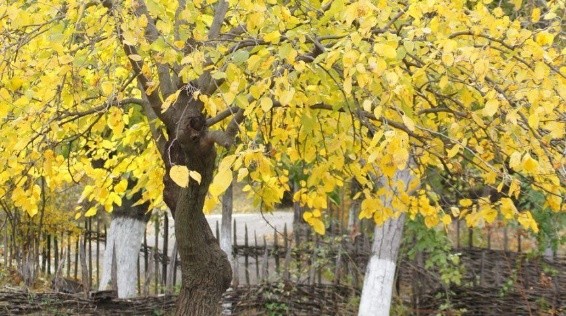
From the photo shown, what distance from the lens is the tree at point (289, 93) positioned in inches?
154

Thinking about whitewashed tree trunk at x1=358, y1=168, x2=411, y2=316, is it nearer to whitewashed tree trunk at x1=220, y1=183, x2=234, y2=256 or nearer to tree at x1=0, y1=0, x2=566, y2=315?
whitewashed tree trunk at x1=220, y1=183, x2=234, y2=256

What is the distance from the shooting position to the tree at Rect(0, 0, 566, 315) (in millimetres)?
3904

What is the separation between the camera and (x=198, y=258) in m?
5.68

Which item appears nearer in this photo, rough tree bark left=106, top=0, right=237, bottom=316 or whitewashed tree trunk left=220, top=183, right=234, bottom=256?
rough tree bark left=106, top=0, right=237, bottom=316

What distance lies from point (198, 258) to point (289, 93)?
8.36ft

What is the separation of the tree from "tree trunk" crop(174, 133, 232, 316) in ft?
0.03

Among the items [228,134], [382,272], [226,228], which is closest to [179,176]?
[228,134]

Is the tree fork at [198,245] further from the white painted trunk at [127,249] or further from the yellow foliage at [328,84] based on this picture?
the white painted trunk at [127,249]

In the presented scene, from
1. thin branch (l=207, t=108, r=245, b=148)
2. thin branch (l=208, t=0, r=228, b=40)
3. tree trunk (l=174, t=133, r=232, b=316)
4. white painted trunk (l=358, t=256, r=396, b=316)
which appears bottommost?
white painted trunk (l=358, t=256, r=396, b=316)

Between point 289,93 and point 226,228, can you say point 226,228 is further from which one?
point 289,93

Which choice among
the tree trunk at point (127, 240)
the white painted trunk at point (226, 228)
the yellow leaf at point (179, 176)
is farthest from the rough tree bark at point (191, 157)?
the white painted trunk at point (226, 228)

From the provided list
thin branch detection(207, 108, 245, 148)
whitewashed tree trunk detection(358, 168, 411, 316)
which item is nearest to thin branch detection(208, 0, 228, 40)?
thin branch detection(207, 108, 245, 148)

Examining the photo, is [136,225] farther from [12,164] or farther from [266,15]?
[266,15]

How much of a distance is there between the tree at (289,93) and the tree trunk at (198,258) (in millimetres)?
10
